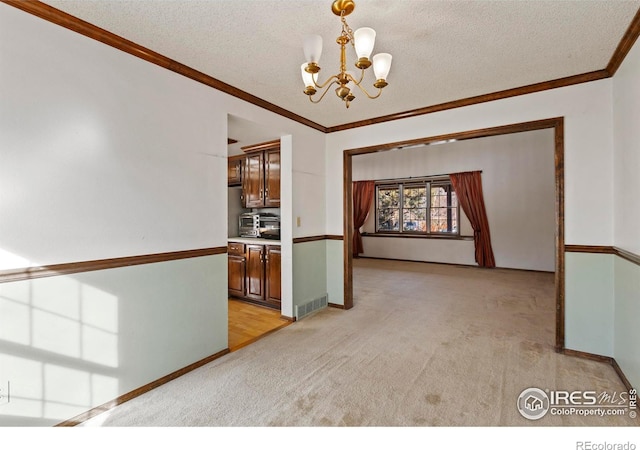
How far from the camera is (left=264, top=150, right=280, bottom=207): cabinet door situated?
405 cm

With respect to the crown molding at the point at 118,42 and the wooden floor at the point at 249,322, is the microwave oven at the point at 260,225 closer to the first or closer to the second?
the wooden floor at the point at 249,322

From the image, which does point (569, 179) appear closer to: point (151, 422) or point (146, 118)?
point (146, 118)

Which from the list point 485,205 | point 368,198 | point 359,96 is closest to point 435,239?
point 485,205

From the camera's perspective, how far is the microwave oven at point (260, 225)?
4262 millimetres

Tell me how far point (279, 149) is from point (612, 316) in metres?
3.78

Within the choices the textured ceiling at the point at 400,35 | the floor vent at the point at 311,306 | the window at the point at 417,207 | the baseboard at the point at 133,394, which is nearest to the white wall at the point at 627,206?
the textured ceiling at the point at 400,35

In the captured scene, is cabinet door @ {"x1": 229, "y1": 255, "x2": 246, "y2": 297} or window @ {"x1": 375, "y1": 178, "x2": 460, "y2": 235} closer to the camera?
cabinet door @ {"x1": 229, "y1": 255, "x2": 246, "y2": 297}

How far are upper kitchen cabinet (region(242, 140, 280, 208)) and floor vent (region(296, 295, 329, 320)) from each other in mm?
1420

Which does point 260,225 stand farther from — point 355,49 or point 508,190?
point 508,190

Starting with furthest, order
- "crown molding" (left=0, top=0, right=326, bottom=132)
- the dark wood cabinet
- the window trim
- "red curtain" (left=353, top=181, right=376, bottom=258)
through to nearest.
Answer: "red curtain" (left=353, top=181, right=376, bottom=258)
the window trim
the dark wood cabinet
"crown molding" (left=0, top=0, right=326, bottom=132)

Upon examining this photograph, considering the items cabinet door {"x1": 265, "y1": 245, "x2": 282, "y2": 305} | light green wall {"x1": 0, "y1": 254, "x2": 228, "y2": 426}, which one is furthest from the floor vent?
light green wall {"x1": 0, "y1": 254, "x2": 228, "y2": 426}

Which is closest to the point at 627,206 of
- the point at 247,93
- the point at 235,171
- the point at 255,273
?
the point at 247,93

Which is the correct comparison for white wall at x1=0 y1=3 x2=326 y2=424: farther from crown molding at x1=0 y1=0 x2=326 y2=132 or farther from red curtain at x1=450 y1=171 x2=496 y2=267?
red curtain at x1=450 y1=171 x2=496 y2=267

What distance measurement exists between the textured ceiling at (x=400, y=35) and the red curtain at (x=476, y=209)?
4131mm
